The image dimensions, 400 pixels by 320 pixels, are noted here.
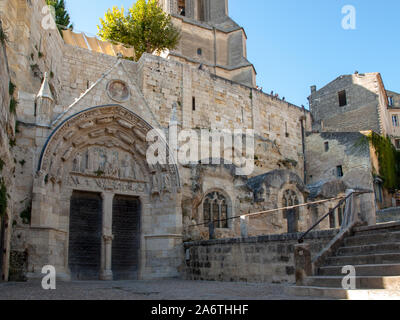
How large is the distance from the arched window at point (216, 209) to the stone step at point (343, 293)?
26.5 ft

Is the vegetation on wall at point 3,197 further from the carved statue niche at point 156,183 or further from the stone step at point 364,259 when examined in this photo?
the stone step at point 364,259

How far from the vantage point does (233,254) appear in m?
11.5

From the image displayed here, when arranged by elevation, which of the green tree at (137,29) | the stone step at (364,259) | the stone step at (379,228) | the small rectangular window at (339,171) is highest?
the green tree at (137,29)

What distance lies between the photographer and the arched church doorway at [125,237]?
13.7 meters

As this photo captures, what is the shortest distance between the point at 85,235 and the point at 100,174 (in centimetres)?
199

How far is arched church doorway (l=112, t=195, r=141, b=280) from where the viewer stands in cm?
1366

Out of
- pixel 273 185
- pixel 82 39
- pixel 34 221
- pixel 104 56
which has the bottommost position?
pixel 34 221

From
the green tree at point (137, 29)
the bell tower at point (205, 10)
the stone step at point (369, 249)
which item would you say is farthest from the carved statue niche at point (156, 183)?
the bell tower at point (205, 10)

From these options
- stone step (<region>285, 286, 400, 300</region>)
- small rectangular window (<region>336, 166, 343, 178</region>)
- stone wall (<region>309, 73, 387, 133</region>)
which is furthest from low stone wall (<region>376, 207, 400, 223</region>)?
stone step (<region>285, 286, 400, 300</region>)

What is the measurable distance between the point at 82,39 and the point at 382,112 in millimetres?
23072

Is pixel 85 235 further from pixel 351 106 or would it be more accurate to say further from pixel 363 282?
pixel 351 106

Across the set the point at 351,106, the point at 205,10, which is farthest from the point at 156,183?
the point at 205,10
